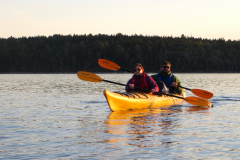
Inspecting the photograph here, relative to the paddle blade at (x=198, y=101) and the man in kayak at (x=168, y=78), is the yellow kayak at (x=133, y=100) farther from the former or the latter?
the paddle blade at (x=198, y=101)

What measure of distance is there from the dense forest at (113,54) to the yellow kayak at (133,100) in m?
120

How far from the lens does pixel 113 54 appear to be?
15175 cm

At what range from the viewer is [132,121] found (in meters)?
10.2

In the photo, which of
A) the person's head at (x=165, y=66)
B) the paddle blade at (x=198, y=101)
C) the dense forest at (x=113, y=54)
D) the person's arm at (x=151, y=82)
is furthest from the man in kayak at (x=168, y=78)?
the dense forest at (x=113, y=54)

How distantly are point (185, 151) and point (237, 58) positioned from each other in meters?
147

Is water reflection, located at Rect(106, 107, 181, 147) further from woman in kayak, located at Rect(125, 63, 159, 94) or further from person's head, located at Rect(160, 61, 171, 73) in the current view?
person's head, located at Rect(160, 61, 171, 73)

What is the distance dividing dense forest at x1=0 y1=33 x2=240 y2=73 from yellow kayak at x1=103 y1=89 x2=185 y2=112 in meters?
120

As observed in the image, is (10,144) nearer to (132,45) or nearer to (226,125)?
(226,125)

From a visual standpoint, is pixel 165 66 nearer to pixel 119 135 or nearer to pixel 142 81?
pixel 142 81

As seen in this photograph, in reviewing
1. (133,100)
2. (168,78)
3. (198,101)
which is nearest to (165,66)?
(168,78)

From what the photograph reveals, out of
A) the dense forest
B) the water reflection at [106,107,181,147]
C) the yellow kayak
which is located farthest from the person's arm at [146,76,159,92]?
the dense forest

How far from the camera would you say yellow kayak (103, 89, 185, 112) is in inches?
472

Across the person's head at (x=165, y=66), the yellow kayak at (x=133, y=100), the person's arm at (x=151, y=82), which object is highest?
the person's head at (x=165, y=66)

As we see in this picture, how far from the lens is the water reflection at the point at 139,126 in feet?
24.7
